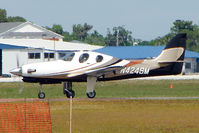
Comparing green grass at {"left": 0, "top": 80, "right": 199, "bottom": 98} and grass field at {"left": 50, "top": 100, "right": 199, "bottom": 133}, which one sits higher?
grass field at {"left": 50, "top": 100, "right": 199, "bottom": 133}

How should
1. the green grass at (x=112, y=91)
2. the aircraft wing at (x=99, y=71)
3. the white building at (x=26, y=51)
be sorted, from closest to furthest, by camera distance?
1. the aircraft wing at (x=99, y=71)
2. the green grass at (x=112, y=91)
3. the white building at (x=26, y=51)

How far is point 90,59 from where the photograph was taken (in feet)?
96.6

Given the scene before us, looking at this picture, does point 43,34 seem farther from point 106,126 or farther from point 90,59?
point 106,126

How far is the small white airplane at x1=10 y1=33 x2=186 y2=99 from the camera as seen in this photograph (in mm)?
28969

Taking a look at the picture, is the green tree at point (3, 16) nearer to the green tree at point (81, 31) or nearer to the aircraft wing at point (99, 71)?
the green tree at point (81, 31)

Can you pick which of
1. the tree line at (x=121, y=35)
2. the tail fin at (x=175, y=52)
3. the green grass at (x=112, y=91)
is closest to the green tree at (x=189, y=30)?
the tree line at (x=121, y=35)

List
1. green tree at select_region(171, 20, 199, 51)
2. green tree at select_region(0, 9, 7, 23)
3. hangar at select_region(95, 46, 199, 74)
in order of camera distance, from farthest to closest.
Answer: green tree at select_region(0, 9, 7, 23) < green tree at select_region(171, 20, 199, 51) < hangar at select_region(95, 46, 199, 74)

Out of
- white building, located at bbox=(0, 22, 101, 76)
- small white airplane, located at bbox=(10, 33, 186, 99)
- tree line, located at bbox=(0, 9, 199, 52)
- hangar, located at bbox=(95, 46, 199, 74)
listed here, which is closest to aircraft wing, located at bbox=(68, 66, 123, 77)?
small white airplane, located at bbox=(10, 33, 186, 99)

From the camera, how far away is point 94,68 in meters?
29.5

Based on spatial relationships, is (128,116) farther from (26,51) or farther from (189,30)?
(189,30)

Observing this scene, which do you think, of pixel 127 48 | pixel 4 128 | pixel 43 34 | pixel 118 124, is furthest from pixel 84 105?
pixel 43 34

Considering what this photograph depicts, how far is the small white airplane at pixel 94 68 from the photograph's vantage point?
29.0 metres

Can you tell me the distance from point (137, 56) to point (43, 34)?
38.9 m

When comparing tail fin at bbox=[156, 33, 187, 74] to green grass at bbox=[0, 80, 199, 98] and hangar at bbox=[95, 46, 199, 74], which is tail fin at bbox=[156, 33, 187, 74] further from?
hangar at bbox=[95, 46, 199, 74]
